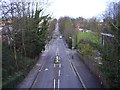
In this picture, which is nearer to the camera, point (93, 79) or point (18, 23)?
point (93, 79)

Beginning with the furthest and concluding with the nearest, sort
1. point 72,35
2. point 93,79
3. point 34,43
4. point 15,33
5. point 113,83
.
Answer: point 72,35 < point 34,43 < point 15,33 < point 93,79 < point 113,83

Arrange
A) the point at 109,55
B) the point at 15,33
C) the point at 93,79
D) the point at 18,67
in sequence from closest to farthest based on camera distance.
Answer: the point at 109,55 < the point at 93,79 < the point at 18,67 < the point at 15,33

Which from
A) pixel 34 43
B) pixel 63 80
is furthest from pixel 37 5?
pixel 63 80

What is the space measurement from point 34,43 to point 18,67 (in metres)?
10.3

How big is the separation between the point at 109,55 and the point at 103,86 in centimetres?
399

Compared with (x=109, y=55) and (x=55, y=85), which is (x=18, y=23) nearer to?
(x=55, y=85)

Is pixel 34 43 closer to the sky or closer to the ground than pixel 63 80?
closer to the sky

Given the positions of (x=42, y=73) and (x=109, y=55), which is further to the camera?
(x=42, y=73)

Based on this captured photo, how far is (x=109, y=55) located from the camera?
14055 millimetres

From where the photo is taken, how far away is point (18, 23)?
2256cm

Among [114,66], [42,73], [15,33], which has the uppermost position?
[15,33]

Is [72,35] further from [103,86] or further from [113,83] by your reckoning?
[113,83]

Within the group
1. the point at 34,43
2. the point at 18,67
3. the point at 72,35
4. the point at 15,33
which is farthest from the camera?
the point at 72,35

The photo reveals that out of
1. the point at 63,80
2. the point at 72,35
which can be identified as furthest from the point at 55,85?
the point at 72,35
